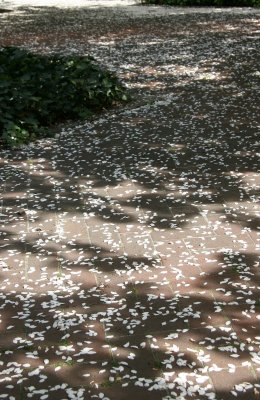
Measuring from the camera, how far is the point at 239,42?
13039mm

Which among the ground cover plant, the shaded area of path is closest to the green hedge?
the shaded area of path

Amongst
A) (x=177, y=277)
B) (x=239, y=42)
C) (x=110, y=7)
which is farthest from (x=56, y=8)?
(x=177, y=277)

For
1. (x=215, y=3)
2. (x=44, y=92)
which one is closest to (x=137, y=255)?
(x=44, y=92)

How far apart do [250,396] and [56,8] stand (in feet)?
65.7

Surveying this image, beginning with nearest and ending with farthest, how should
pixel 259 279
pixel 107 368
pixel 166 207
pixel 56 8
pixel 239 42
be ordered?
1. pixel 107 368
2. pixel 259 279
3. pixel 166 207
4. pixel 239 42
5. pixel 56 8

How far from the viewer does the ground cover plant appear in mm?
7348

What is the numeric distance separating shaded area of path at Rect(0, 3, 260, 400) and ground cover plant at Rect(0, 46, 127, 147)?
0.35m

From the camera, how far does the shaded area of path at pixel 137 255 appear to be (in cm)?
311

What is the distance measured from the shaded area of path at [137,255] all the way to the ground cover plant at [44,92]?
13.9 inches

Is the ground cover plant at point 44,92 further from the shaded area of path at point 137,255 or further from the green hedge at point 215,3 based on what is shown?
the green hedge at point 215,3

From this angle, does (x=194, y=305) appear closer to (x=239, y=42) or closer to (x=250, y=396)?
(x=250, y=396)

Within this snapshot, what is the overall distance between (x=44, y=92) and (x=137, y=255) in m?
4.27

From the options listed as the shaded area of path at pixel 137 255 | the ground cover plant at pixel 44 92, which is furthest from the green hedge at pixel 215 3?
the ground cover plant at pixel 44 92

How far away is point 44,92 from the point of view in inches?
314
